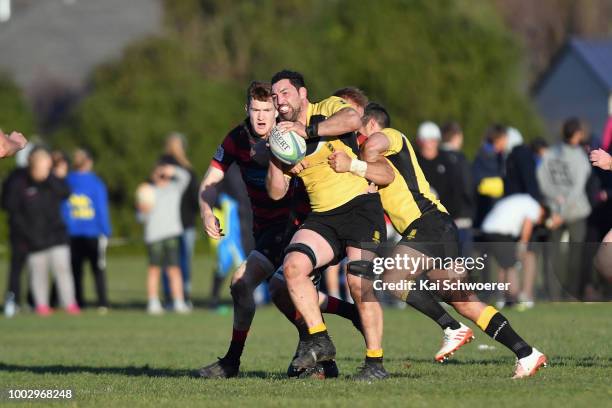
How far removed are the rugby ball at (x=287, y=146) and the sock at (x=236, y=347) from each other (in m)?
1.84

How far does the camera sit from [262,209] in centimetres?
1032

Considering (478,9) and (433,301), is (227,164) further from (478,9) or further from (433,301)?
(478,9)

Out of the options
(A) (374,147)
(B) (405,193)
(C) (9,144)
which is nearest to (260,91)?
(A) (374,147)

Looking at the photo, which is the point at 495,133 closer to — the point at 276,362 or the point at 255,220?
the point at 276,362

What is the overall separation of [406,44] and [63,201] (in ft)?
115

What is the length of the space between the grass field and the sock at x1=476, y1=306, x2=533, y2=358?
259mm

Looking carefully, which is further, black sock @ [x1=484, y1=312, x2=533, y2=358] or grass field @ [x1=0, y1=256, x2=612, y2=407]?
black sock @ [x1=484, y1=312, x2=533, y2=358]

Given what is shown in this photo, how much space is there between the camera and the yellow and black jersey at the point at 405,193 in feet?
32.0

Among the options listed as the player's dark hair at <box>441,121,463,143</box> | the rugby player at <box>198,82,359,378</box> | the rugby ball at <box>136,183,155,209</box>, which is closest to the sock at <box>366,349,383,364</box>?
the rugby player at <box>198,82,359,378</box>

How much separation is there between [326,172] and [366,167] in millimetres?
377

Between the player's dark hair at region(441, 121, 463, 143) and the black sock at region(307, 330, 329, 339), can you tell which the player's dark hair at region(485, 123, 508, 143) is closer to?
the player's dark hair at region(441, 121, 463, 143)

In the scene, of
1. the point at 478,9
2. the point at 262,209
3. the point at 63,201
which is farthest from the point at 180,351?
the point at 478,9

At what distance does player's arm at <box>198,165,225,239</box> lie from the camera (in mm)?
9875

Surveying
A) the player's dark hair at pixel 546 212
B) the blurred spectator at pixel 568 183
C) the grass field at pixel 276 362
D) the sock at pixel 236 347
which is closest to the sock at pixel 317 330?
the grass field at pixel 276 362
